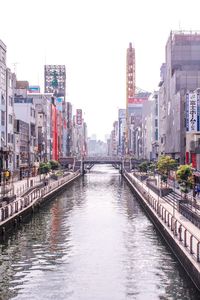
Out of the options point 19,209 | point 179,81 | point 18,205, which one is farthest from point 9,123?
point 19,209

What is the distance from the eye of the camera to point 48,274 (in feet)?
107

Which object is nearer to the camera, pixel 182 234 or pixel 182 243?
pixel 182 243

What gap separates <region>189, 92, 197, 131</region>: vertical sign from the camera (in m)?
92.2

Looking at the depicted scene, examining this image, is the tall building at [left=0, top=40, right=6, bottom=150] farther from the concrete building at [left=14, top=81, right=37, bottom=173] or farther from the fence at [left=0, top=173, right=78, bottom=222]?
Result: the concrete building at [left=14, top=81, right=37, bottom=173]

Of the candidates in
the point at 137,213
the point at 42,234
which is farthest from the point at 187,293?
the point at 137,213

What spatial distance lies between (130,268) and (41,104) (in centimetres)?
13884

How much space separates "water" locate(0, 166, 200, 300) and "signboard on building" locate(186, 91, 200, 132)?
36480 mm

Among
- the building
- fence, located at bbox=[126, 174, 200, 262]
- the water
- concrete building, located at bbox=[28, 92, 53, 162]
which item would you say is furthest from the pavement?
concrete building, located at bbox=[28, 92, 53, 162]

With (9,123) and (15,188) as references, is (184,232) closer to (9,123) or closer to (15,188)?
(15,188)

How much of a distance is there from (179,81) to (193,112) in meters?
32.3

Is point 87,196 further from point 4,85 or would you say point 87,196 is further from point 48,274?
point 48,274

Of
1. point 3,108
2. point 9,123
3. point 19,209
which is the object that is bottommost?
point 19,209

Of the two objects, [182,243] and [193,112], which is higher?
[193,112]

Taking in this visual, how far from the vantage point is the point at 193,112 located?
9250 centimetres
